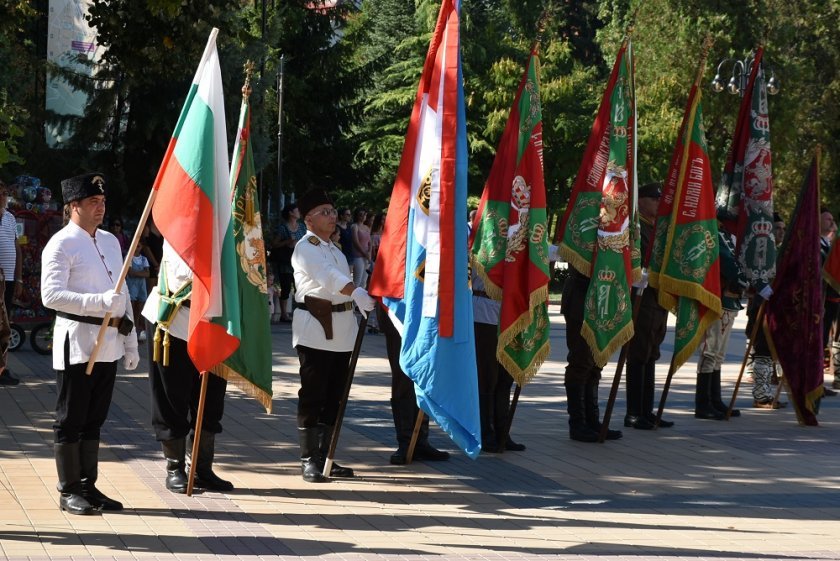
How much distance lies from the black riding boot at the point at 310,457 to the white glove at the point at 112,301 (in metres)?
1.93

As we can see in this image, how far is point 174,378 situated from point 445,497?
197cm

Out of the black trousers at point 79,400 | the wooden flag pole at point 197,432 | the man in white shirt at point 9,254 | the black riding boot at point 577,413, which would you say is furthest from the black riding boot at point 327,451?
the man in white shirt at point 9,254

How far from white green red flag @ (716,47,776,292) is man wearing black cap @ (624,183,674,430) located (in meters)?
1.16

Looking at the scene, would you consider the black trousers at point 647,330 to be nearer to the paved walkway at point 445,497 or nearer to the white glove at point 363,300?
the paved walkway at point 445,497

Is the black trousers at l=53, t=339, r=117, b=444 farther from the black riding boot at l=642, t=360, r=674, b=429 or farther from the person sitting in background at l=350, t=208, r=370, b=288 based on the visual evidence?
the person sitting in background at l=350, t=208, r=370, b=288

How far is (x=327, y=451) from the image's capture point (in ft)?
30.4

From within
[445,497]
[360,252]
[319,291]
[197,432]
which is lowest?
[445,497]

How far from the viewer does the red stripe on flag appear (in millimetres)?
7824

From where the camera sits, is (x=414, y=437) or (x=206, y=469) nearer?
(x=206, y=469)

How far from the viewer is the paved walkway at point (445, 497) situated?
709cm

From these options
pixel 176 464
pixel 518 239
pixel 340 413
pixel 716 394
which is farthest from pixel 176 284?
pixel 716 394

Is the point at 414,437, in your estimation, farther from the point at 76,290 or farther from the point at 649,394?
the point at 649,394

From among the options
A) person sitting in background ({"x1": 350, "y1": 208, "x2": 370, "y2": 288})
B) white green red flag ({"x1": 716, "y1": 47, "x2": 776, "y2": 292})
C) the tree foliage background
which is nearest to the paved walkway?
white green red flag ({"x1": 716, "y1": 47, "x2": 776, "y2": 292})

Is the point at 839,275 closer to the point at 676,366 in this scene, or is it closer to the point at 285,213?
the point at 676,366
